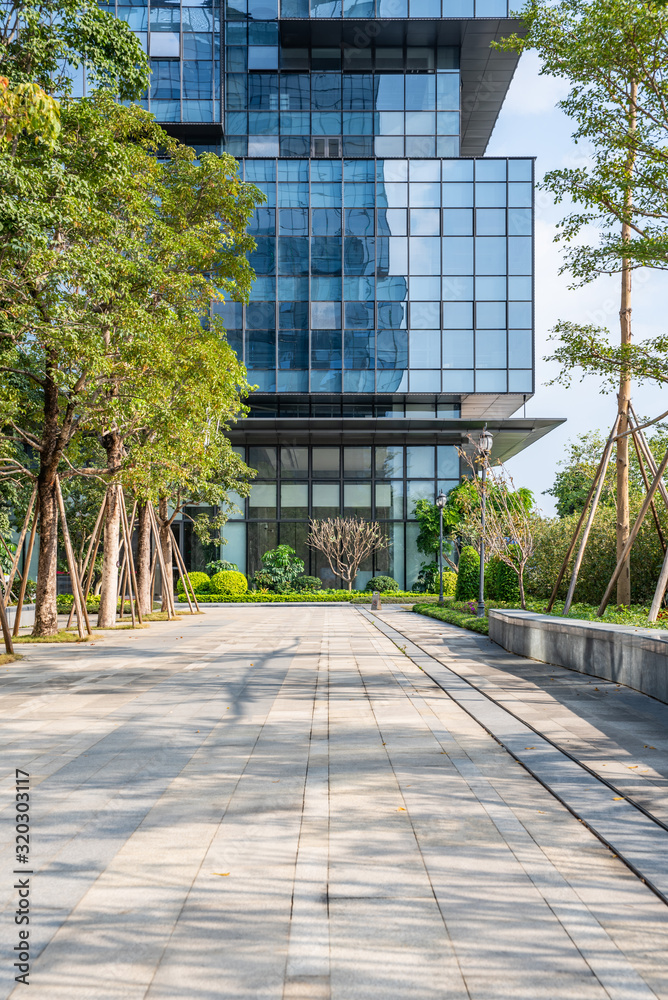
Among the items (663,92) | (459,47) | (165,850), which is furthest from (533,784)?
(459,47)

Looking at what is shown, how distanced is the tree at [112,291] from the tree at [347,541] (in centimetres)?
2048

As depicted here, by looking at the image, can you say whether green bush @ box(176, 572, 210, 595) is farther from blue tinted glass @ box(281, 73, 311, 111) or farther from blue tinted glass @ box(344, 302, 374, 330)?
blue tinted glass @ box(281, 73, 311, 111)

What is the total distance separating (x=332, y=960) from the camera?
319cm

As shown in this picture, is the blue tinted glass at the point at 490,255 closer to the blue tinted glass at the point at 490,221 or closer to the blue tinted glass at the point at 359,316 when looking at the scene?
the blue tinted glass at the point at 490,221

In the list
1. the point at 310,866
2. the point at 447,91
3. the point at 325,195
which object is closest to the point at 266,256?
the point at 325,195

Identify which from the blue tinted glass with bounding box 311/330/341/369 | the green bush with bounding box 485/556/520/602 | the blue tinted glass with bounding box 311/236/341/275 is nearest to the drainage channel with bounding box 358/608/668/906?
the green bush with bounding box 485/556/520/602

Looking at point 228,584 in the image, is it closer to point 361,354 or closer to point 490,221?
point 361,354

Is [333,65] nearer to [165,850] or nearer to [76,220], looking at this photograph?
[76,220]

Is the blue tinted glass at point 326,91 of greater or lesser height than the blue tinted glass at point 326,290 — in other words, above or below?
above

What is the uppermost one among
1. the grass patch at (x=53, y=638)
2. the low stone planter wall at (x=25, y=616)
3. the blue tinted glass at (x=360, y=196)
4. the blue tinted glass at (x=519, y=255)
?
the blue tinted glass at (x=360, y=196)

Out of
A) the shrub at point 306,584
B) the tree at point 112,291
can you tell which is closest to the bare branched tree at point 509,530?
the tree at point 112,291

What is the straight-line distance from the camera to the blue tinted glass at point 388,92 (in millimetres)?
43844

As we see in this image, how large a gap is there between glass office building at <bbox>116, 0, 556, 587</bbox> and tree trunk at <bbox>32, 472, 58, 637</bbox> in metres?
25.2

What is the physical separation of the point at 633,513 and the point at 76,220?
14.1 metres
